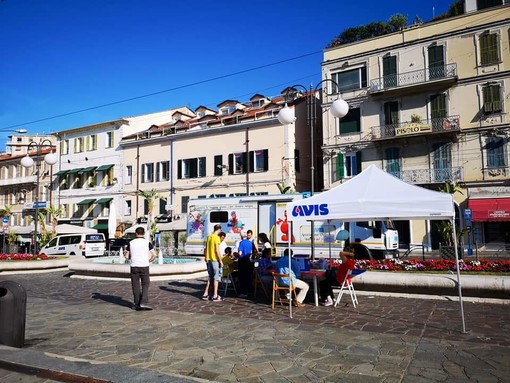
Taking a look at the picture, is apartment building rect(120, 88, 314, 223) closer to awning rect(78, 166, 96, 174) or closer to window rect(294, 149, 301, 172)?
window rect(294, 149, 301, 172)

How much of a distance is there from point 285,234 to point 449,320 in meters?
13.0

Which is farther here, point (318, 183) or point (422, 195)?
point (318, 183)

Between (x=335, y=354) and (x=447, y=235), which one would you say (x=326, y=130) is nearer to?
(x=447, y=235)

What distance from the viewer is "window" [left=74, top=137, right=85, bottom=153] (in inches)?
1838

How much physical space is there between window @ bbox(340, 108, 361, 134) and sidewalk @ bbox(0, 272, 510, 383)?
2374 centimetres

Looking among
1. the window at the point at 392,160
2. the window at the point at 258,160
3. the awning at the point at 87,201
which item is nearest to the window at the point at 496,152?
the window at the point at 392,160

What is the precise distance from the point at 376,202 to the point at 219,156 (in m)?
28.5

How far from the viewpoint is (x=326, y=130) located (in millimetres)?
33844

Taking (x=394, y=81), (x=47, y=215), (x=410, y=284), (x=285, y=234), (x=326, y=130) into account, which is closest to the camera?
(x=410, y=284)

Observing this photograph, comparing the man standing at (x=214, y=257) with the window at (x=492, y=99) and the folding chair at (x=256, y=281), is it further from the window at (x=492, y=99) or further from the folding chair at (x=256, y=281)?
the window at (x=492, y=99)

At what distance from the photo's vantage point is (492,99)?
2797 centimetres

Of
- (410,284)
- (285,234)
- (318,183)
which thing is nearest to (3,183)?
(318,183)

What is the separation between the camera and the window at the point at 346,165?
106ft

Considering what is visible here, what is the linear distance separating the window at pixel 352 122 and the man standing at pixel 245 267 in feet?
75.9
